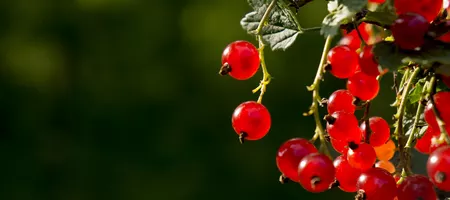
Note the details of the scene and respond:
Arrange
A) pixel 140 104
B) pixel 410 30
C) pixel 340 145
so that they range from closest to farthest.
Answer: pixel 410 30 → pixel 340 145 → pixel 140 104

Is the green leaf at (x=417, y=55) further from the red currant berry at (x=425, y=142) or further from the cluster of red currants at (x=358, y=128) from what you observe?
the red currant berry at (x=425, y=142)

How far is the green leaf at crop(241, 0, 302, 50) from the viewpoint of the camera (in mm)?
506

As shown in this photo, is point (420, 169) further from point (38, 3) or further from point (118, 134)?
point (38, 3)

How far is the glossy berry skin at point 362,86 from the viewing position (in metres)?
0.49

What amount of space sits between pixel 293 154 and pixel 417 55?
0.37 ft

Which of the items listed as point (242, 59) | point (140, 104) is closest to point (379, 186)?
point (242, 59)

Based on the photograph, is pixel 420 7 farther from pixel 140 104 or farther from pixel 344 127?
pixel 140 104

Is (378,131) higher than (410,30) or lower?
lower

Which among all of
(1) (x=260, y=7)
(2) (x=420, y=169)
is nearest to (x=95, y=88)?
(2) (x=420, y=169)

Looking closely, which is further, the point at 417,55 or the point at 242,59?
the point at 242,59

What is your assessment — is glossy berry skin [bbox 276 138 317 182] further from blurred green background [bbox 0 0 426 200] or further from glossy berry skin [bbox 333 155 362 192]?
blurred green background [bbox 0 0 426 200]

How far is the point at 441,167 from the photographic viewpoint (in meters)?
0.41

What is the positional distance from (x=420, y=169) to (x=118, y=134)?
5.30 feet

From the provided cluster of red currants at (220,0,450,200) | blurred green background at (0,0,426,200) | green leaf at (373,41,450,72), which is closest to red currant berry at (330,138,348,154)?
cluster of red currants at (220,0,450,200)
